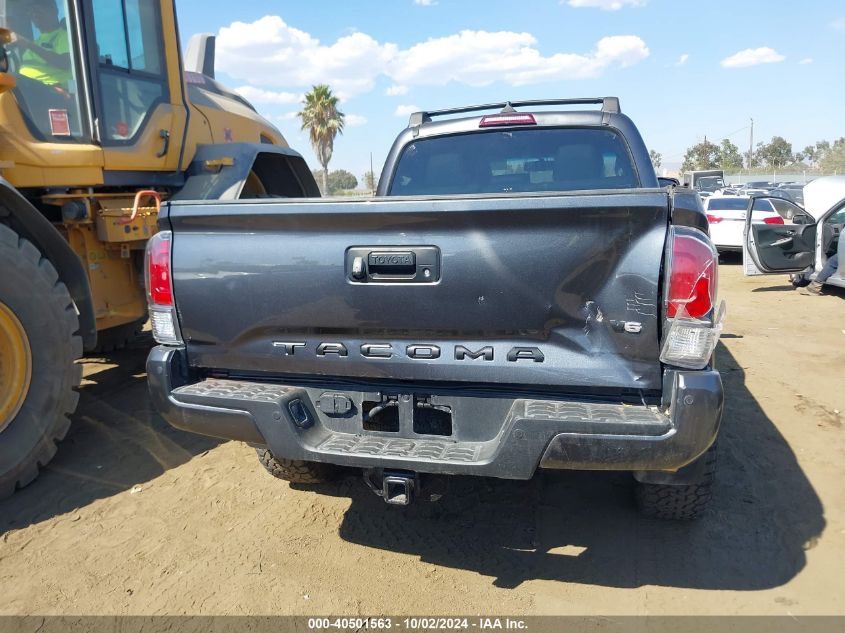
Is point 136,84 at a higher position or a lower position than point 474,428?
Result: higher

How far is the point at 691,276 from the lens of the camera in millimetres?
2203

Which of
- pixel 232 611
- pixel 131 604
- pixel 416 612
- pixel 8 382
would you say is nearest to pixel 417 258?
pixel 416 612

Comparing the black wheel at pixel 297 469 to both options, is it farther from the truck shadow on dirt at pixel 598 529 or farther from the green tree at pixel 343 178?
the green tree at pixel 343 178

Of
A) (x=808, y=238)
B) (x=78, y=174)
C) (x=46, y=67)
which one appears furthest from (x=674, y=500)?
(x=808, y=238)

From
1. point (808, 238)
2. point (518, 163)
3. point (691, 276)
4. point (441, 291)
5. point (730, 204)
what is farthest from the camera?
point (730, 204)

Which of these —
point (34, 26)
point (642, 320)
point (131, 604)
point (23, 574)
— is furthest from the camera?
point (34, 26)

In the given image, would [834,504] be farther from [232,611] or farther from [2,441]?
[2,441]

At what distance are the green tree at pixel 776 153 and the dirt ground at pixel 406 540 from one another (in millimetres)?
79752

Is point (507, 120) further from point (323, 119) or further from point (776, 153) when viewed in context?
point (776, 153)

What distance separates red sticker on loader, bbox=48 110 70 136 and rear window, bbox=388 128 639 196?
2288 millimetres

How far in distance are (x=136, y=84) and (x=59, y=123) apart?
2.60 feet

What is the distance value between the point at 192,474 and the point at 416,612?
6.11ft

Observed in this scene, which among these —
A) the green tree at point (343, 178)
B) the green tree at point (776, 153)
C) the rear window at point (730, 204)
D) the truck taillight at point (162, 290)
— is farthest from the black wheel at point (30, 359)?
the green tree at point (776, 153)

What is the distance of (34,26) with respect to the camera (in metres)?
4.30
